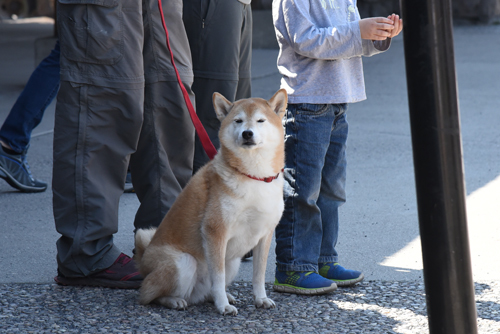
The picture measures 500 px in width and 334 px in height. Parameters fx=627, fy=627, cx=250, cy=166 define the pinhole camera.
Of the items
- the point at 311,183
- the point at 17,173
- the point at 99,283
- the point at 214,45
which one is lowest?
the point at 99,283

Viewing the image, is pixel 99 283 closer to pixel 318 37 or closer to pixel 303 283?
pixel 303 283

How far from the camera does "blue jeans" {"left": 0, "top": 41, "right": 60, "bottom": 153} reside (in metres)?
4.69

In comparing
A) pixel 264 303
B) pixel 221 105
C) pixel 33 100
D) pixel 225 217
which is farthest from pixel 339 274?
pixel 33 100

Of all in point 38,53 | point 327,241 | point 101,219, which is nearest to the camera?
point 101,219

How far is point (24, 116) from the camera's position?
15.4 ft

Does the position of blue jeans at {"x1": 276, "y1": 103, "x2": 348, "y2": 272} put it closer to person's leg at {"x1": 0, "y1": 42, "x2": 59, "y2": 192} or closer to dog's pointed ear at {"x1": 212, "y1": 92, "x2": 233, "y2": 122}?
dog's pointed ear at {"x1": 212, "y1": 92, "x2": 233, "y2": 122}

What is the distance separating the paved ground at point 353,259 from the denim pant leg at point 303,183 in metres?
0.24

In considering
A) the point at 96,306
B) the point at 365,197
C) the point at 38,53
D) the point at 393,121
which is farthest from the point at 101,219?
the point at 38,53

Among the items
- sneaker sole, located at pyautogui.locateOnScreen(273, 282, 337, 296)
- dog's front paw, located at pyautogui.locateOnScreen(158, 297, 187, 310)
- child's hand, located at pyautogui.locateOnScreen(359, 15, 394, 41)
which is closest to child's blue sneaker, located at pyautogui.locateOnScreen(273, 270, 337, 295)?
sneaker sole, located at pyautogui.locateOnScreen(273, 282, 337, 296)

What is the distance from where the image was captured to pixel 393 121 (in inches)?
287

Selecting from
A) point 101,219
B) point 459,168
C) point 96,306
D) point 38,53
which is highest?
point 38,53

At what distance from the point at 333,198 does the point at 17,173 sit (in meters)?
2.70

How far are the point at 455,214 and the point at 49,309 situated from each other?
1909 millimetres

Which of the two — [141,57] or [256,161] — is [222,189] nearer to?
[256,161]
